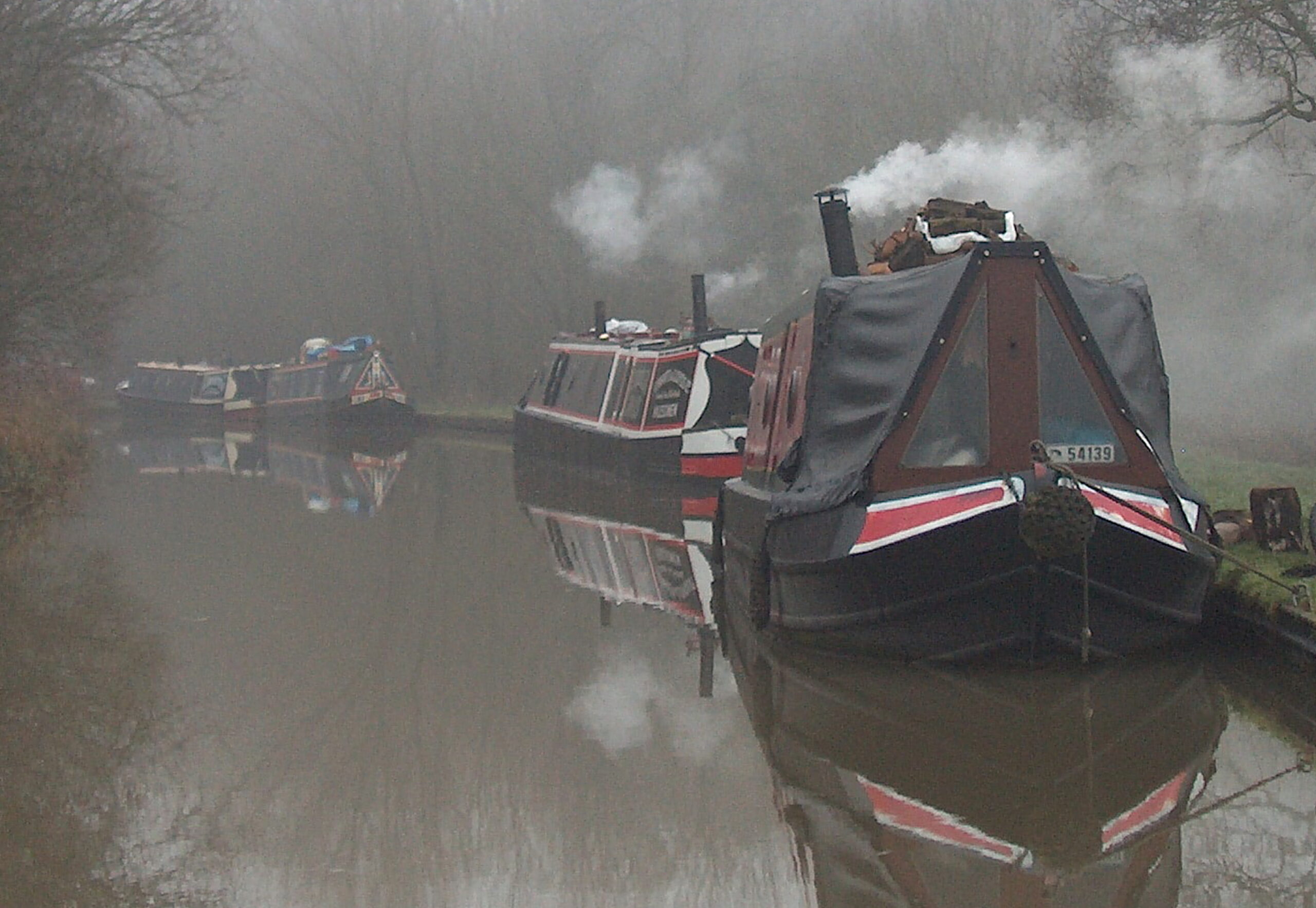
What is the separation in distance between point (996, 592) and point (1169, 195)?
10.9 metres

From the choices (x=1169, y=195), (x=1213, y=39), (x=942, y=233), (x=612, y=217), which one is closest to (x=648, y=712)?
(x=942, y=233)

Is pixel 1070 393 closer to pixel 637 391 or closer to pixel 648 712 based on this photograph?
pixel 648 712

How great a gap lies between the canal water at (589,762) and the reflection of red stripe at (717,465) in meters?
7.26

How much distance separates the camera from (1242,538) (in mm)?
9461

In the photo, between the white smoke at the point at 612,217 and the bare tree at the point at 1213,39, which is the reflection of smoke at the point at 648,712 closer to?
the bare tree at the point at 1213,39

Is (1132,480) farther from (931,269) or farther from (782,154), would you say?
(782,154)

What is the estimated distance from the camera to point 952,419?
826cm

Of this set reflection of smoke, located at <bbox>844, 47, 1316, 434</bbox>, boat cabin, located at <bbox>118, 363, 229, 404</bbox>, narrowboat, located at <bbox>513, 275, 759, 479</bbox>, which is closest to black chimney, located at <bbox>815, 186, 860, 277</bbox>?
reflection of smoke, located at <bbox>844, 47, 1316, 434</bbox>

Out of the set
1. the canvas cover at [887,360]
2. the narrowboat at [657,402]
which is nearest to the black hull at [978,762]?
the canvas cover at [887,360]

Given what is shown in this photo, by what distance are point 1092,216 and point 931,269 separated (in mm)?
9847

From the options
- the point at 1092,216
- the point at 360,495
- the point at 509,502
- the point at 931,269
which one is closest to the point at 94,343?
the point at 360,495

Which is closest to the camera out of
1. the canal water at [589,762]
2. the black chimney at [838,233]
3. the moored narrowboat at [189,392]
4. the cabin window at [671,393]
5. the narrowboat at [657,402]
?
the canal water at [589,762]

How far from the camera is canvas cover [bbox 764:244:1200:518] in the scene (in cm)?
831

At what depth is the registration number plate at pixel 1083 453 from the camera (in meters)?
8.26
